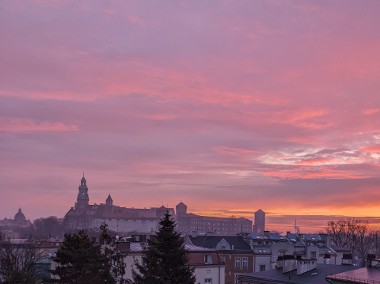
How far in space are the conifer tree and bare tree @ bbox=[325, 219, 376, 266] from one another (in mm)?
86126

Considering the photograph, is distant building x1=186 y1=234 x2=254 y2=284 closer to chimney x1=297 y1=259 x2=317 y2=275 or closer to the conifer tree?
chimney x1=297 y1=259 x2=317 y2=275

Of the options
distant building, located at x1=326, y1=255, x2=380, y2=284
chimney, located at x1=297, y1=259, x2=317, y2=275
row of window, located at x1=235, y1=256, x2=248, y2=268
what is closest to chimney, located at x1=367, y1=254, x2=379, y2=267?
distant building, located at x1=326, y1=255, x2=380, y2=284

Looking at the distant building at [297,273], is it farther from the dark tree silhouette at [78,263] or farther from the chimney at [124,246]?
the dark tree silhouette at [78,263]

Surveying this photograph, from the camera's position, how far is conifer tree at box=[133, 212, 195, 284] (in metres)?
38.3

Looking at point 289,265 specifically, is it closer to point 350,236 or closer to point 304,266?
point 304,266

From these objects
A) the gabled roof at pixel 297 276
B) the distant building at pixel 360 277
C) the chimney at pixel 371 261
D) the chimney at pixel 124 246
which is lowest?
the gabled roof at pixel 297 276

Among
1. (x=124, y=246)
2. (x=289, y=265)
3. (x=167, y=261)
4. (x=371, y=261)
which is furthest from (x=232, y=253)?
(x=167, y=261)

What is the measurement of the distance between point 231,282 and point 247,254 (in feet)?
15.1

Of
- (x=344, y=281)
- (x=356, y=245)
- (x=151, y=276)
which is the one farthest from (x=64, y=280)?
(x=356, y=245)

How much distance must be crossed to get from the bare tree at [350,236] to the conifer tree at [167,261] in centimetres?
8613

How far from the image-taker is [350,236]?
135000mm

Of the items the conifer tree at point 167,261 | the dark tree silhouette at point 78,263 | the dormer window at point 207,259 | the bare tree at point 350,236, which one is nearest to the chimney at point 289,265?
the conifer tree at point 167,261

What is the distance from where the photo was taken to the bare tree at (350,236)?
124344 millimetres

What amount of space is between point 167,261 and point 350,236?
104481 millimetres
